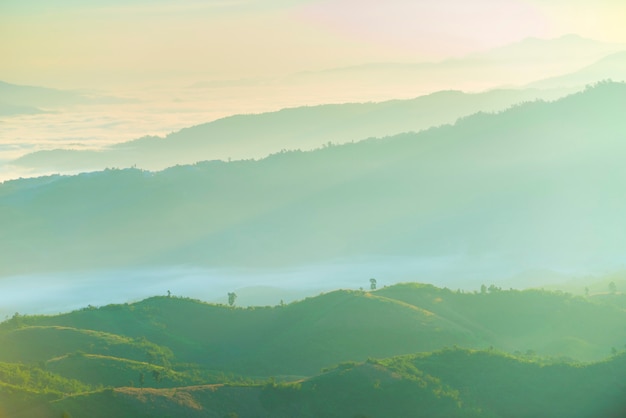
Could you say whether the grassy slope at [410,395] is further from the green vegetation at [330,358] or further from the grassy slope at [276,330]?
the grassy slope at [276,330]

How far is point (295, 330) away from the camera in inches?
4958

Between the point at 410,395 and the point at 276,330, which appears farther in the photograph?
the point at 276,330

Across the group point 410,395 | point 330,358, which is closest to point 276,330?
point 330,358

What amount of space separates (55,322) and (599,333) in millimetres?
63632

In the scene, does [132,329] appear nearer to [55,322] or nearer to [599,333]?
[55,322]

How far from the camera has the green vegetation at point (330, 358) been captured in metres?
84.4

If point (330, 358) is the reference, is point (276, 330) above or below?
above

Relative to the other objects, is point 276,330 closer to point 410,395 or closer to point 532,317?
point 532,317

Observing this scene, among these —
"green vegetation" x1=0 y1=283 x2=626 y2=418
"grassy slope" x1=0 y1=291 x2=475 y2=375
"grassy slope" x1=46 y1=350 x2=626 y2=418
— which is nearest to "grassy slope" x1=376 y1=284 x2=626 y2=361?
"green vegetation" x1=0 y1=283 x2=626 y2=418

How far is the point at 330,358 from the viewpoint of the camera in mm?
116250

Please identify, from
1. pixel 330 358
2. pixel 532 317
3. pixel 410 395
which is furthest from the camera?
pixel 532 317

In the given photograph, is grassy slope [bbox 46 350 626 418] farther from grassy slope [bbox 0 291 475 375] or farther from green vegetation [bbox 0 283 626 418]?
grassy slope [bbox 0 291 475 375]

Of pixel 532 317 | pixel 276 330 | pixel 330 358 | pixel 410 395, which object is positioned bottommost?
pixel 410 395

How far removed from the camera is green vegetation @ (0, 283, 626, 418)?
84.4m
